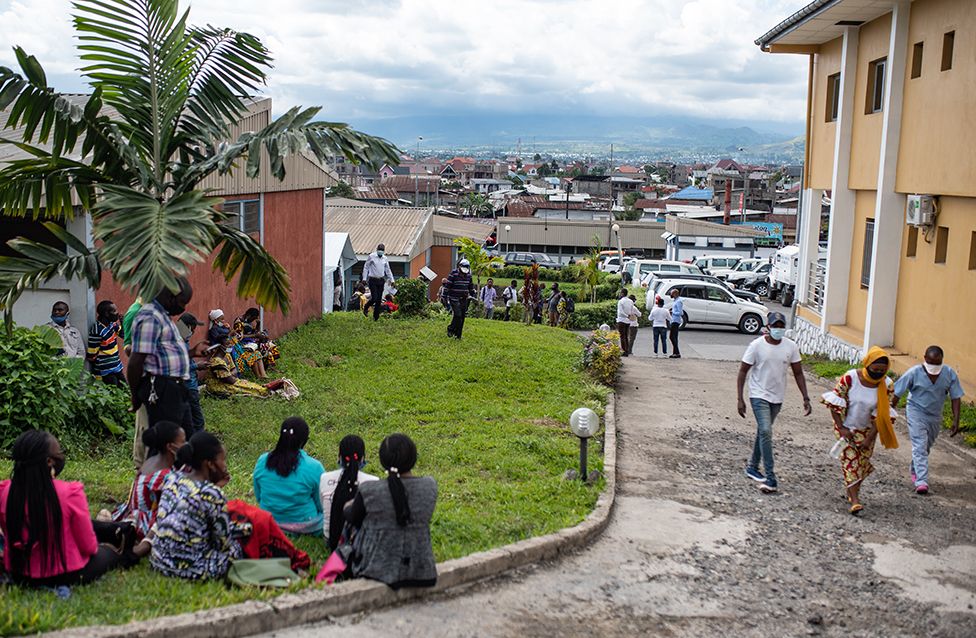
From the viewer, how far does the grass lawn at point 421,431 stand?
18.8 feet

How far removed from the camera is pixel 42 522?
5578 millimetres

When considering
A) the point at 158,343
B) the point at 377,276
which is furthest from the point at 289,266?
the point at 158,343

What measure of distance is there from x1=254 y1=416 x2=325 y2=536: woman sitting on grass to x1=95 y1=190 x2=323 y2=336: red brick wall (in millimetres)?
7470

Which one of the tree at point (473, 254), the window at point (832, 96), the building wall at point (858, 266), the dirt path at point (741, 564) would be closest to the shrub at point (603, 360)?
the dirt path at point (741, 564)

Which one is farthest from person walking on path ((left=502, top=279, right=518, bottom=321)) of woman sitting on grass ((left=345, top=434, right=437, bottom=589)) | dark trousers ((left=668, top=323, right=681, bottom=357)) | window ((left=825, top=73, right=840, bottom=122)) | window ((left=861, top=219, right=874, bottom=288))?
woman sitting on grass ((left=345, top=434, right=437, bottom=589))

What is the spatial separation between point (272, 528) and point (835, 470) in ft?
22.1

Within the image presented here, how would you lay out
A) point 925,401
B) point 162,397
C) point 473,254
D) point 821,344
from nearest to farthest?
1. point 162,397
2. point 925,401
3. point 821,344
4. point 473,254

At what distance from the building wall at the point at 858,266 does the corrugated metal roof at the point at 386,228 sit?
18355 mm

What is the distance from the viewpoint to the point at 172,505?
5.99 meters

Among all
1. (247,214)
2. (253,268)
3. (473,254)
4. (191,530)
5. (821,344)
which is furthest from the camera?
(473,254)

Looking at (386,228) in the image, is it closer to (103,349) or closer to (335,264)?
(335,264)

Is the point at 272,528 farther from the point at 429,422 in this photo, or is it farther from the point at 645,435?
the point at 645,435

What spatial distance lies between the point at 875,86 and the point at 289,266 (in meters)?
11.6

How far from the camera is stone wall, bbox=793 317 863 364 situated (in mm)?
18562
